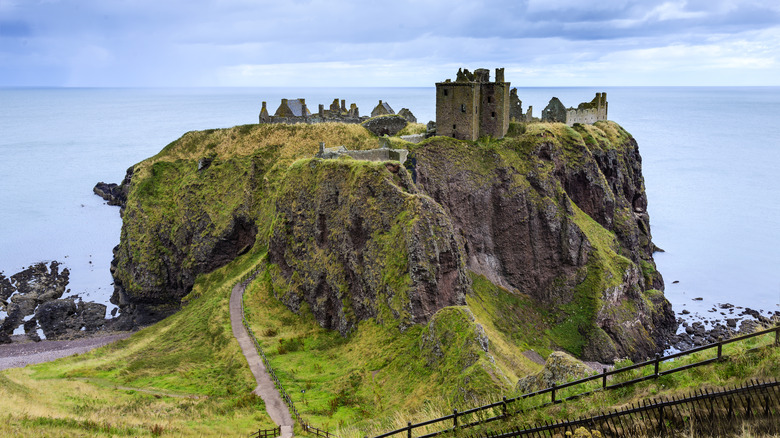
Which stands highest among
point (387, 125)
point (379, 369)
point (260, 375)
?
point (387, 125)

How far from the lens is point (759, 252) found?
4481 inches

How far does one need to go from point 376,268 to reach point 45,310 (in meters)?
55.7

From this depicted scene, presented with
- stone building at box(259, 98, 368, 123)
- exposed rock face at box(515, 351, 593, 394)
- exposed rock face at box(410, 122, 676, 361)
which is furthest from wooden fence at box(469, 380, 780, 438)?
stone building at box(259, 98, 368, 123)

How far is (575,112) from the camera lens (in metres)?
96.0

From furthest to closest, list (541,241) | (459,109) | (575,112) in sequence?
(575,112) < (459,109) < (541,241)

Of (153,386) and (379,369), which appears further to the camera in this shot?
(153,386)

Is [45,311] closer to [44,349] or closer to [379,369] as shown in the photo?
[44,349]

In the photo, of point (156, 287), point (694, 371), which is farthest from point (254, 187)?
point (694, 371)

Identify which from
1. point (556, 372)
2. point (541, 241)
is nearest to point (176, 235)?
point (541, 241)

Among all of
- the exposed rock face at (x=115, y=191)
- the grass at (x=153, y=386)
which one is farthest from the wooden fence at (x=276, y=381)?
the exposed rock face at (x=115, y=191)

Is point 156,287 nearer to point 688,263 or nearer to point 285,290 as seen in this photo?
point 285,290

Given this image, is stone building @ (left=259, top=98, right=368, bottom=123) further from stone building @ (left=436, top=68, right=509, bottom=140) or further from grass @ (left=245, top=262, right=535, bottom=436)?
grass @ (left=245, top=262, right=535, bottom=436)

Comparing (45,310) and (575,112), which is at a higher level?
(575,112)

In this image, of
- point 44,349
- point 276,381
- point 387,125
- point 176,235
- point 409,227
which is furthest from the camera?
point 387,125
